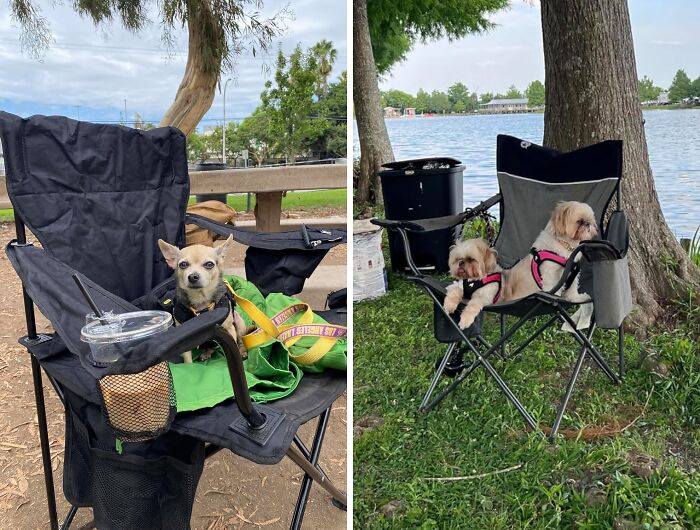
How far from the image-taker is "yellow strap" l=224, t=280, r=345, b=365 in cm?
162

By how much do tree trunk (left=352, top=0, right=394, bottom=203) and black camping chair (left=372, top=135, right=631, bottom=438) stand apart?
3.11m

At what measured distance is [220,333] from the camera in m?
1.12

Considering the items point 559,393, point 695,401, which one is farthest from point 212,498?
point 695,401

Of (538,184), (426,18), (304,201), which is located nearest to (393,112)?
(426,18)

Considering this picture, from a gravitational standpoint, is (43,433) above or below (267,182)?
below

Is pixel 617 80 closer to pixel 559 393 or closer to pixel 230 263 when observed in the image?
pixel 559 393

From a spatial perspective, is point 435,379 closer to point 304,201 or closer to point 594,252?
point 594,252

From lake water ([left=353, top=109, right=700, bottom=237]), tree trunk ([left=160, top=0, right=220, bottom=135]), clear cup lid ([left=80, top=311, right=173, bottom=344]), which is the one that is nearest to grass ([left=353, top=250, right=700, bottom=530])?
clear cup lid ([left=80, top=311, right=173, bottom=344])

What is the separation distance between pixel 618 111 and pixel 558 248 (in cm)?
95

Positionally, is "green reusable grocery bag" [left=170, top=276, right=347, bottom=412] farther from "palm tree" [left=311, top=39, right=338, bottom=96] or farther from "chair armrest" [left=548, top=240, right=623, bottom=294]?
"palm tree" [left=311, top=39, right=338, bottom=96]

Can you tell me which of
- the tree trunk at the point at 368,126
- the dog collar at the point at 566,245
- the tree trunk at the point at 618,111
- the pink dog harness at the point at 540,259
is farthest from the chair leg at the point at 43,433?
the tree trunk at the point at 368,126

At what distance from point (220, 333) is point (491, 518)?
3.54 ft

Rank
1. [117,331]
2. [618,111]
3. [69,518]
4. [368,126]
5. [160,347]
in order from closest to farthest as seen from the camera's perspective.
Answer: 1. [160,347]
2. [117,331]
3. [69,518]
4. [618,111]
5. [368,126]

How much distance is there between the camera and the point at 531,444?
6.72ft
